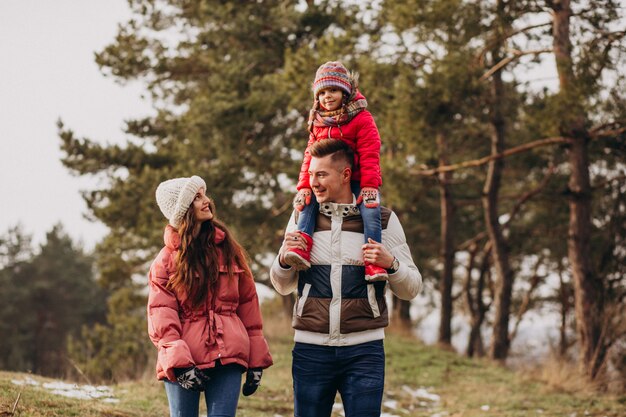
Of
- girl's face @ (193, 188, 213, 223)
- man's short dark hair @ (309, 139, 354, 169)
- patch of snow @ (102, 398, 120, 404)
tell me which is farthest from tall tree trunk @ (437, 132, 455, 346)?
girl's face @ (193, 188, 213, 223)

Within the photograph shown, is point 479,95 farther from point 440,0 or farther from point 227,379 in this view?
point 227,379

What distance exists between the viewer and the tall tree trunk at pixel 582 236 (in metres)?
13.1

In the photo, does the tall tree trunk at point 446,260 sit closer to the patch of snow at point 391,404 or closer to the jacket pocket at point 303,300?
the patch of snow at point 391,404

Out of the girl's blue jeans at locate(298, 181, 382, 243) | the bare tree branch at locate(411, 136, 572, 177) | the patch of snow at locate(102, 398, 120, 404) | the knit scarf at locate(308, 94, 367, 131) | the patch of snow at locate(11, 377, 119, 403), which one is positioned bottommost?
the patch of snow at locate(102, 398, 120, 404)

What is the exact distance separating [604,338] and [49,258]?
118 feet

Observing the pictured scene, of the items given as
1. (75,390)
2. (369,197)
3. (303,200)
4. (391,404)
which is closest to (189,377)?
(303,200)

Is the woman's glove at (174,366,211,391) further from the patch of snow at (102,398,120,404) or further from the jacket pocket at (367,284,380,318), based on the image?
the patch of snow at (102,398,120,404)

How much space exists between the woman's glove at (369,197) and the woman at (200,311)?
80cm

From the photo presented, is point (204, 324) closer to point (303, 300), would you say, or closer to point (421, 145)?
point (303, 300)

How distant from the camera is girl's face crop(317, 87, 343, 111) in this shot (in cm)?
462

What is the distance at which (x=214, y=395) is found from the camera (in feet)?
13.5

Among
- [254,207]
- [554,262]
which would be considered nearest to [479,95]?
[254,207]

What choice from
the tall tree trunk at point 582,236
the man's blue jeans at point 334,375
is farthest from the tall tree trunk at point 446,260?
the man's blue jeans at point 334,375

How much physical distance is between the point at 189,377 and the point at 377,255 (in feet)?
3.91
